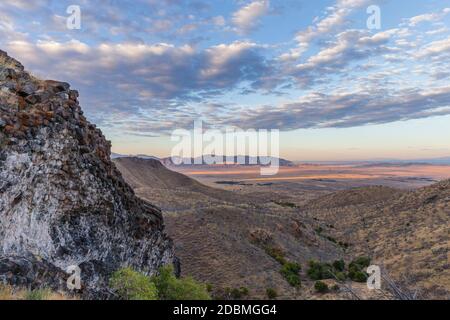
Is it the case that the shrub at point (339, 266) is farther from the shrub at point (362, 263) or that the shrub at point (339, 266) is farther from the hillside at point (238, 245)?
the hillside at point (238, 245)

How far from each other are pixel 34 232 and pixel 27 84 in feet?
24.2

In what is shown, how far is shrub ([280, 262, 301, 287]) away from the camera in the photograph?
93.9 feet

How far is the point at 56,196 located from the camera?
15.4 m

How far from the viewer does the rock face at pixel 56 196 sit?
13242 mm

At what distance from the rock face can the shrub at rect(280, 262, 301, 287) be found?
13177mm

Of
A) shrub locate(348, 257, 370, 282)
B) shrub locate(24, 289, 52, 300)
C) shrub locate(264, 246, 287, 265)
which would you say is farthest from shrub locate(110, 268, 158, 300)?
shrub locate(264, 246, 287, 265)

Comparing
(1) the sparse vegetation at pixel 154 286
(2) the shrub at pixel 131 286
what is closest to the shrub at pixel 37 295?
(1) the sparse vegetation at pixel 154 286

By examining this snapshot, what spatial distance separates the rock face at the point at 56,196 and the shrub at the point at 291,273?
13177 millimetres

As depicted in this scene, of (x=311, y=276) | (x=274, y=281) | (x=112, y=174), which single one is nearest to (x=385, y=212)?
(x=311, y=276)

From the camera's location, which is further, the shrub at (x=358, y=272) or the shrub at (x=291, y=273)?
the shrub at (x=358, y=272)

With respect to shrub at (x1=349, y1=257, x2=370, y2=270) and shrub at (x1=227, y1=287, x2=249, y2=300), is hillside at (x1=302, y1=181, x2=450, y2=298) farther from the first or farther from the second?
shrub at (x1=227, y1=287, x2=249, y2=300)
